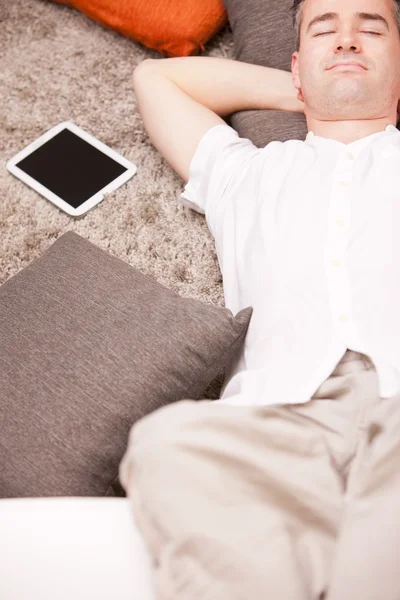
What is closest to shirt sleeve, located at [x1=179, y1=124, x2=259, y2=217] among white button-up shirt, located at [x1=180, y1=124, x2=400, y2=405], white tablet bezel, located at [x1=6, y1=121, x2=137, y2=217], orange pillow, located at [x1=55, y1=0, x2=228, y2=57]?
white button-up shirt, located at [x1=180, y1=124, x2=400, y2=405]

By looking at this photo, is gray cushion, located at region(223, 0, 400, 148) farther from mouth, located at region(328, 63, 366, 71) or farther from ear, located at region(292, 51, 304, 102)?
mouth, located at region(328, 63, 366, 71)

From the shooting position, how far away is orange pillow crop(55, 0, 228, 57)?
174cm

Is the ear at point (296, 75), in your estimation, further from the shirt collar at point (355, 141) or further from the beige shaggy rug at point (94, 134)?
the beige shaggy rug at point (94, 134)

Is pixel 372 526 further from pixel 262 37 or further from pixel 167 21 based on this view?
pixel 167 21

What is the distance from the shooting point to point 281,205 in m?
1.25

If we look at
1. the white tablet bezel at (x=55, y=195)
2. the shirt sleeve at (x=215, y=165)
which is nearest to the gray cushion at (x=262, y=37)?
the shirt sleeve at (x=215, y=165)

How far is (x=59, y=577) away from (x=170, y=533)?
0.19 meters

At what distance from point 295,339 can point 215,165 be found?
48 centimetres

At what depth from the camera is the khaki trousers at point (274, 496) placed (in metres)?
0.82

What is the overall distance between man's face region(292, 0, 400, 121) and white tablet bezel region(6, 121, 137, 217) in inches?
19.7

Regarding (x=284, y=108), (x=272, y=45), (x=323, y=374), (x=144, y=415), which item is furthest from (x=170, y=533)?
(x=272, y=45)

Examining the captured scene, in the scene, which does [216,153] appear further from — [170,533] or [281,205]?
[170,533]

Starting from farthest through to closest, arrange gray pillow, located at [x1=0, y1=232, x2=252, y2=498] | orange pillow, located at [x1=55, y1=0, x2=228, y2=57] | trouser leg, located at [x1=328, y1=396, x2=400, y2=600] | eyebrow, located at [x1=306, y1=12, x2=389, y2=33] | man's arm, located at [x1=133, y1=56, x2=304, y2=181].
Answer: orange pillow, located at [x1=55, y1=0, x2=228, y2=57]
man's arm, located at [x1=133, y1=56, x2=304, y2=181]
eyebrow, located at [x1=306, y1=12, x2=389, y2=33]
gray pillow, located at [x1=0, y1=232, x2=252, y2=498]
trouser leg, located at [x1=328, y1=396, x2=400, y2=600]

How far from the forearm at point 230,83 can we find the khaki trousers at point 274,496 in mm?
818
